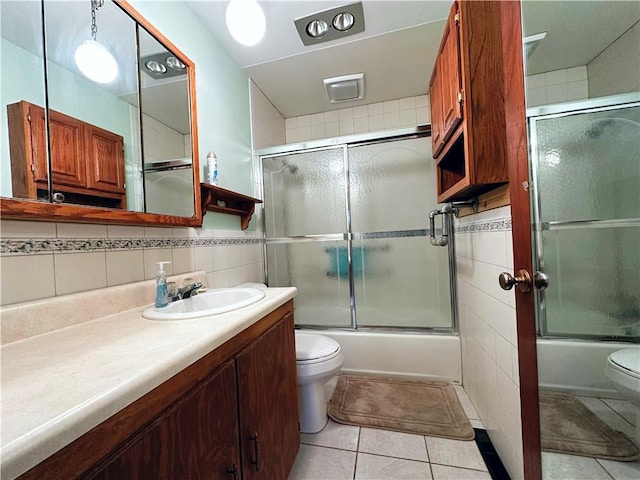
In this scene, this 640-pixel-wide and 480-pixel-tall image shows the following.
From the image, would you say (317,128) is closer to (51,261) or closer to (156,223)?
(156,223)

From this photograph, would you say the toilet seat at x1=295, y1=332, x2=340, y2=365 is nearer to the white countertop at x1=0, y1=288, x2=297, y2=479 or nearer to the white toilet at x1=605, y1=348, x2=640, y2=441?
the white countertop at x1=0, y1=288, x2=297, y2=479

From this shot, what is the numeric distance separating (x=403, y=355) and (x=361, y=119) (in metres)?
2.17

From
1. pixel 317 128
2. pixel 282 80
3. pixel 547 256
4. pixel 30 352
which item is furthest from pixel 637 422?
pixel 317 128

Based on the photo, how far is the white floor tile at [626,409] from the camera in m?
0.51

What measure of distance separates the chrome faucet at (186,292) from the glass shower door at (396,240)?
1.21 m

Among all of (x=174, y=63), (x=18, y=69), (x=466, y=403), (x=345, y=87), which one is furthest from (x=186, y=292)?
(x=345, y=87)

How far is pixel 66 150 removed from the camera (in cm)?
80

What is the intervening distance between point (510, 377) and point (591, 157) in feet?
2.66

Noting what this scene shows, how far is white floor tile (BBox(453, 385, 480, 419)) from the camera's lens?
141 centimetres

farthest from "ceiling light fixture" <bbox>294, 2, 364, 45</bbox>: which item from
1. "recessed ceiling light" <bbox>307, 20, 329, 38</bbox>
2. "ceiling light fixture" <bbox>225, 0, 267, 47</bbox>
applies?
"ceiling light fixture" <bbox>225, 0, 267, 47</bbox>

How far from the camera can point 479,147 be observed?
1012mm

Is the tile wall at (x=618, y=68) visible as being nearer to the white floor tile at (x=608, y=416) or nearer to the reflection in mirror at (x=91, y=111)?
the white floor tile at (x=608, y=416)

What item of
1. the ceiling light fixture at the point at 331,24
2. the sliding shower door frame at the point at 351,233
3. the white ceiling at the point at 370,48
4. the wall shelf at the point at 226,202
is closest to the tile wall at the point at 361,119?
the white ceiling at the point at 370,48

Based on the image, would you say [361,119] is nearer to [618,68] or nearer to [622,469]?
[618,68]
